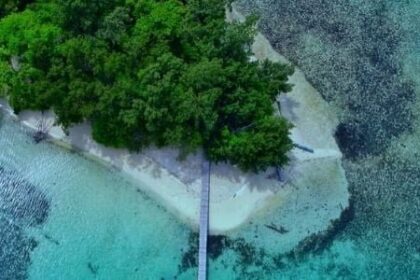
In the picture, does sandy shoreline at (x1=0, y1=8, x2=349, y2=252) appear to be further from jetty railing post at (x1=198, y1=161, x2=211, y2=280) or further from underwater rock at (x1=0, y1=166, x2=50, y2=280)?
underwater rock at (x1=0, y1=166, x2=50, y2=280)

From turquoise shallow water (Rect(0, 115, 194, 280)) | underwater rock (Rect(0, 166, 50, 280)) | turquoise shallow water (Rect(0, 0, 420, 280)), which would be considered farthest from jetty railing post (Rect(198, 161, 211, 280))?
underwater rock (Rect(0, 166, 50, 280))

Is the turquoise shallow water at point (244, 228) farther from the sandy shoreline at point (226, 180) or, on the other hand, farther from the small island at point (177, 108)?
the small island at point (177, 108)

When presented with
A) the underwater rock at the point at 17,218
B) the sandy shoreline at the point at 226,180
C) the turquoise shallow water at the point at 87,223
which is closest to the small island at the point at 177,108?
the sandy shoreline at the point at 226,180

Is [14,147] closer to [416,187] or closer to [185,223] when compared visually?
[185,223]

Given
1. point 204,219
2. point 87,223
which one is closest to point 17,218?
point 87,223

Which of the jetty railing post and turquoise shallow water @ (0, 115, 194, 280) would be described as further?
turquoise shallow water @ (0, 115, 194, 280)

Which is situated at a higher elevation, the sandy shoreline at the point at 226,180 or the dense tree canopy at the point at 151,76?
the dense tree canopy at the point at 151,76

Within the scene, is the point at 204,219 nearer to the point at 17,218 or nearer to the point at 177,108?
the point at 177,108
